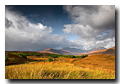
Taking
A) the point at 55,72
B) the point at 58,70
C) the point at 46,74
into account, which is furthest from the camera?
the point at 58,70

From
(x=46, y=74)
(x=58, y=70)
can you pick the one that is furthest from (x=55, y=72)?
(x=46, y=74)

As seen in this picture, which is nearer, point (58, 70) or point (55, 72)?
point (55, 72)

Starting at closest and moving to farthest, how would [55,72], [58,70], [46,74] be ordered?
[46,74] < [55,72] < [58,70]

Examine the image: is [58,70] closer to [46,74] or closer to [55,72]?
[55,72]
